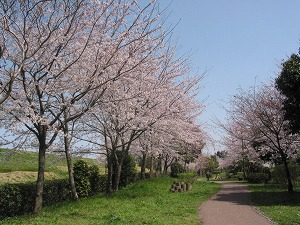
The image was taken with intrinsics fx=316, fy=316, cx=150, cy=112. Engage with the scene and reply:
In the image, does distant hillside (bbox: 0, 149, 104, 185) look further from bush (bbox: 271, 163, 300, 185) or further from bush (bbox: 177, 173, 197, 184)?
bush (bbox: 271, 163, 300, 185)

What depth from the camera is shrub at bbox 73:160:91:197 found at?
52.2 feet

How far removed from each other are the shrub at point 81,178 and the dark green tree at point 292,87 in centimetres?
1017

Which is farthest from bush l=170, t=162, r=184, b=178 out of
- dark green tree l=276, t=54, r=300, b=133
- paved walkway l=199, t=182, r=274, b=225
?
paved walkway l=199, t=182, r=274, b=225

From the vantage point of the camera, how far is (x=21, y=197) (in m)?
11.5

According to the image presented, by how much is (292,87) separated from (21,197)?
11.9m

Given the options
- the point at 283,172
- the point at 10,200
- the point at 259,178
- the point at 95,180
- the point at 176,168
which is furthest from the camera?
the point at 176,168

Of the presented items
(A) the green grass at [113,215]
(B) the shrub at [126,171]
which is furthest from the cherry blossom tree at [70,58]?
(B) the shrub at [126,171]

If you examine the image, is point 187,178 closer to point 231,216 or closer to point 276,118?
point 276,118

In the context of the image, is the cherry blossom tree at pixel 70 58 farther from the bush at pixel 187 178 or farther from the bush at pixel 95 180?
the bush at pixel 187 178

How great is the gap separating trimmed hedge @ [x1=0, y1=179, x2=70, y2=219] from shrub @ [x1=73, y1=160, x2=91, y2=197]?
1.67 m

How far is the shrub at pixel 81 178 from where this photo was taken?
15.9m

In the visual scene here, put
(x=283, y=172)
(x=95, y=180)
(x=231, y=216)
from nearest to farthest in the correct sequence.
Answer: (x=231, y=216)
(x=95, y=180)
(x=283, y=172)

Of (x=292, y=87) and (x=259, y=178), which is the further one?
(x=259, y=178)

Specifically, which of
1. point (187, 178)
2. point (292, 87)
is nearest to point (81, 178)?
point (292, 87)
